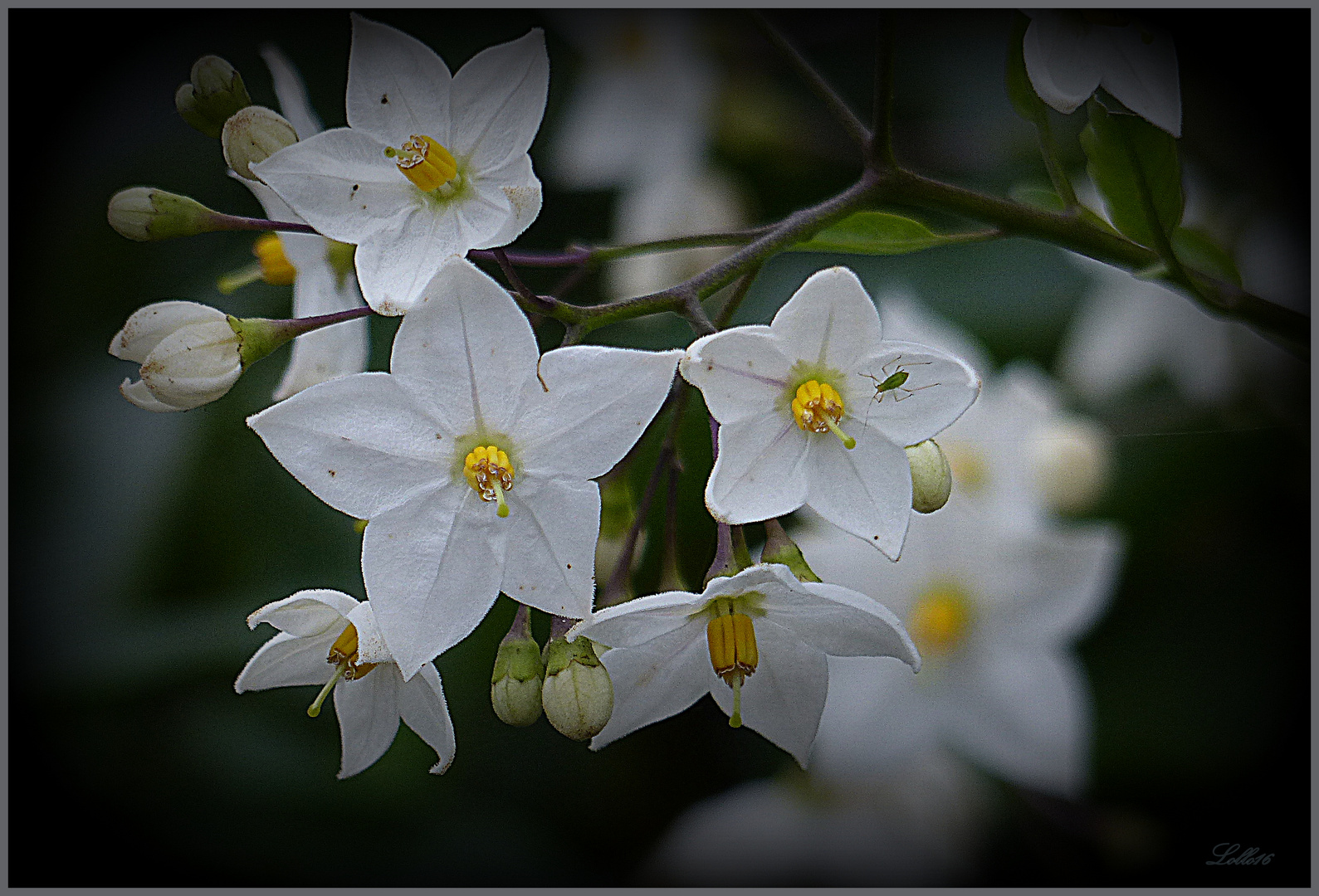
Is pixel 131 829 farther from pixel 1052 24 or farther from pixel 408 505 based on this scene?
pixel 1052 24

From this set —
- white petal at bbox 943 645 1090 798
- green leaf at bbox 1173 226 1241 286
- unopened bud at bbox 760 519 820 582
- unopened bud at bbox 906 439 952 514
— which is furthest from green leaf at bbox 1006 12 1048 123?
white petal at bbox 943 645 1090 798

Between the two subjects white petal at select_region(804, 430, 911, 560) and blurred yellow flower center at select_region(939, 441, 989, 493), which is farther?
blurred yellow flower center at select_region(939, 441, 989, 493)

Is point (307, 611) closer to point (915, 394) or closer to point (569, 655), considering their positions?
point (569, 655)

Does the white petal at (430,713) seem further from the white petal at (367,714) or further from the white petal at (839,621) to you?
the white petal at (839,621)

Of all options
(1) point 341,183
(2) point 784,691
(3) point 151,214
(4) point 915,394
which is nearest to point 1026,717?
(2) point 784,691

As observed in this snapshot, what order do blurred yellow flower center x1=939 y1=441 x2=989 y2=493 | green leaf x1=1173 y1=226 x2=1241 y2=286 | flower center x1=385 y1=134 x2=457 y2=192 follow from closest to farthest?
flower center x1=385 y1=134 x2=457 y2=192 → green leaf x1=1173 y1=226 x2=1241 y2=286 → blurred yellow flower center x1=939 y1=441 x2=989 y2=493

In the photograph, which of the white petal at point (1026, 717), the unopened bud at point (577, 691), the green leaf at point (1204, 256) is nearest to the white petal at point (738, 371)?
the unopened bud at point (577, 691)

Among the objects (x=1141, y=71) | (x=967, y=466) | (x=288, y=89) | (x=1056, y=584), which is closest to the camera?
(x=1141, y=71)

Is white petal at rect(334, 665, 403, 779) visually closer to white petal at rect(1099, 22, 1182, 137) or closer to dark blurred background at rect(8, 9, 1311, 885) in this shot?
dark blurred background at rect(8, 9, 1311, 885)
